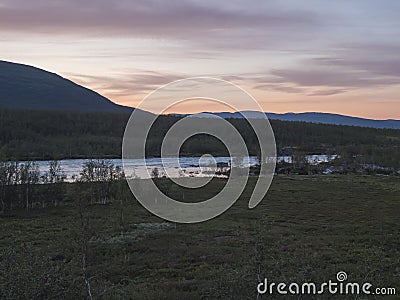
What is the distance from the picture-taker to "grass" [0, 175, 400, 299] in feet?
40.5

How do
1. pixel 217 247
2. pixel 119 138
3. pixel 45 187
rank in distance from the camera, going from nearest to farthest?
pixel 217 247 < pixel 45 187 < pixel 119 138

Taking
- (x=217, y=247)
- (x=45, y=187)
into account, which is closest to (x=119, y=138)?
(x=45, y=187)

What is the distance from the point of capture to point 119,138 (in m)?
146

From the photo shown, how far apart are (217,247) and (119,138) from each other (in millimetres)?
127084

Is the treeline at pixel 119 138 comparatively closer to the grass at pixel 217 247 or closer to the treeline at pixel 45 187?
the treeline at pixel 45 187

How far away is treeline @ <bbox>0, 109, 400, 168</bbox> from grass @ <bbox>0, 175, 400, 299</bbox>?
62.6m

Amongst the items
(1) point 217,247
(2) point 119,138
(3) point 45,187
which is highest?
(2) point 119,138

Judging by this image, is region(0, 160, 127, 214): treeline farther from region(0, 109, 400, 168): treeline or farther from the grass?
region(0, 109, 400, 168): treeline

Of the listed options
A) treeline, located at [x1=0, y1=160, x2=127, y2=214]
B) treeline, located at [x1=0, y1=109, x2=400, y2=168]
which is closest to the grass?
treeline, located at [x1=0, y1=160, x2=127, y2=214]

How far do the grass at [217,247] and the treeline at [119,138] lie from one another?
62.6 meters

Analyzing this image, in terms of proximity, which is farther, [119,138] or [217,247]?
[119,138]

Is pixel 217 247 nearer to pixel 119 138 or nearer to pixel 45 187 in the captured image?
pixel 45 187

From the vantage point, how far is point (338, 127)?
184 m

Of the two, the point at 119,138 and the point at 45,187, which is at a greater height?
the point at 119,138
